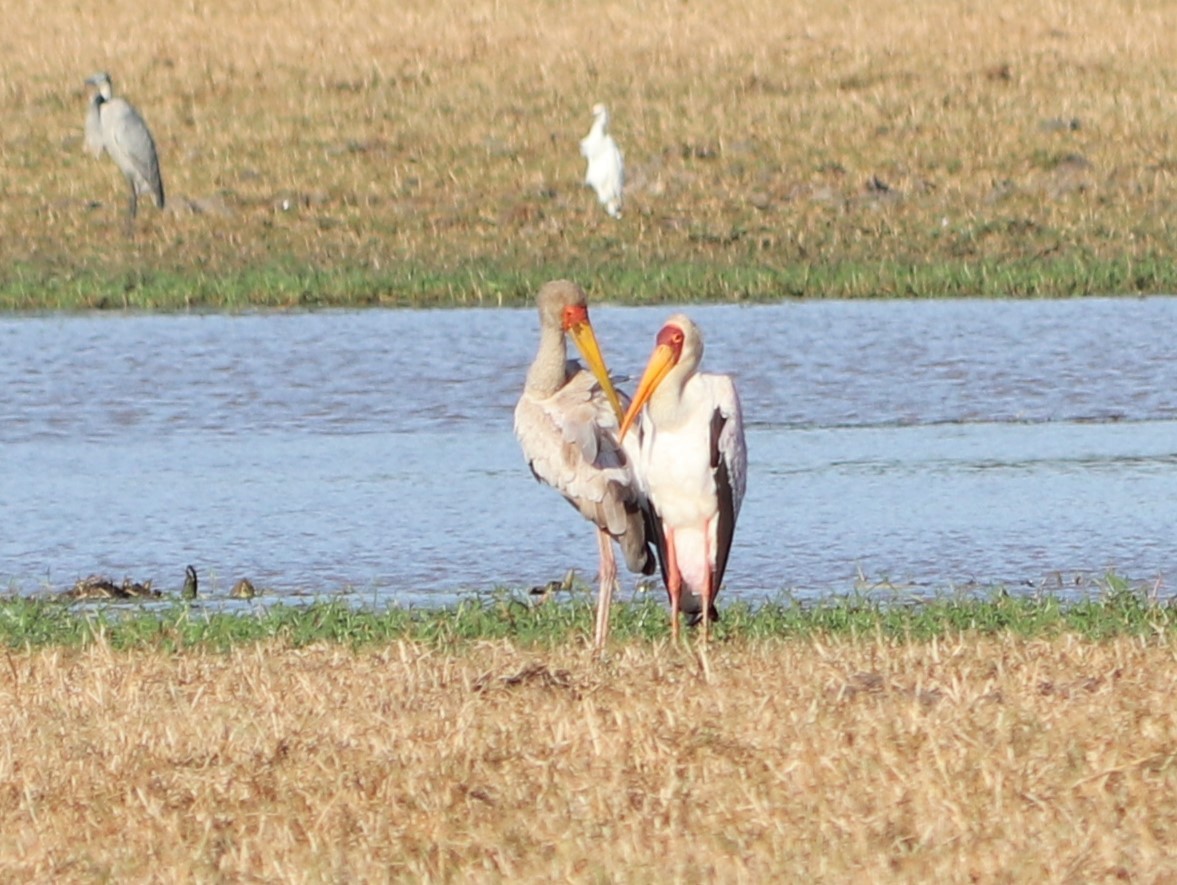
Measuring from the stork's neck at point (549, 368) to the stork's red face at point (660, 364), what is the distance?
0.45 metres

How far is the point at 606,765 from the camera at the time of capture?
496 centimetres

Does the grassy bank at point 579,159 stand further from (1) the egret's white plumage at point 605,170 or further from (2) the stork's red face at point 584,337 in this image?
(2) the stork's red face at point 584,337

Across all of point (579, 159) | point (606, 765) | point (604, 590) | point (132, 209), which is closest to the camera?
point (606, 765)

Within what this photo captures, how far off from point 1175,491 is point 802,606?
7.77 feet

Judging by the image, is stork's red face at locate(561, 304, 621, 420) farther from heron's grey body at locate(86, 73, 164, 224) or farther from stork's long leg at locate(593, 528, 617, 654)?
heron's grey body at locate(86, 73, 164, 224)

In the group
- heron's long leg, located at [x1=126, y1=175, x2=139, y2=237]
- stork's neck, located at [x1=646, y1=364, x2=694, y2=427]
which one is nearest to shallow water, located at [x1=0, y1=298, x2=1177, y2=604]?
stork's neck, located at [x1=646, y1=364, x2=694, y2=427]

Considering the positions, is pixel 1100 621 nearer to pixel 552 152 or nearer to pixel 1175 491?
pixel 1175 491

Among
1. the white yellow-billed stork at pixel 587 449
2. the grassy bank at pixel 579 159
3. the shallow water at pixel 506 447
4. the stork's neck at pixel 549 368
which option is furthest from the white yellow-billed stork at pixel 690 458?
the grassy bank at pixel 579 159

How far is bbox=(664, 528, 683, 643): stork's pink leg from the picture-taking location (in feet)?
21.5

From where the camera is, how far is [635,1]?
99.9ft

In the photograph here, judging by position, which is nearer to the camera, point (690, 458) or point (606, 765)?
point (606, 765)

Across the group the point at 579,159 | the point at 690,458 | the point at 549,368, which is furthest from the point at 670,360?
the point at 579,159

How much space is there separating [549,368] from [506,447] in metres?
3.22

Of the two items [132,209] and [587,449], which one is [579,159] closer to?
[132,209]
